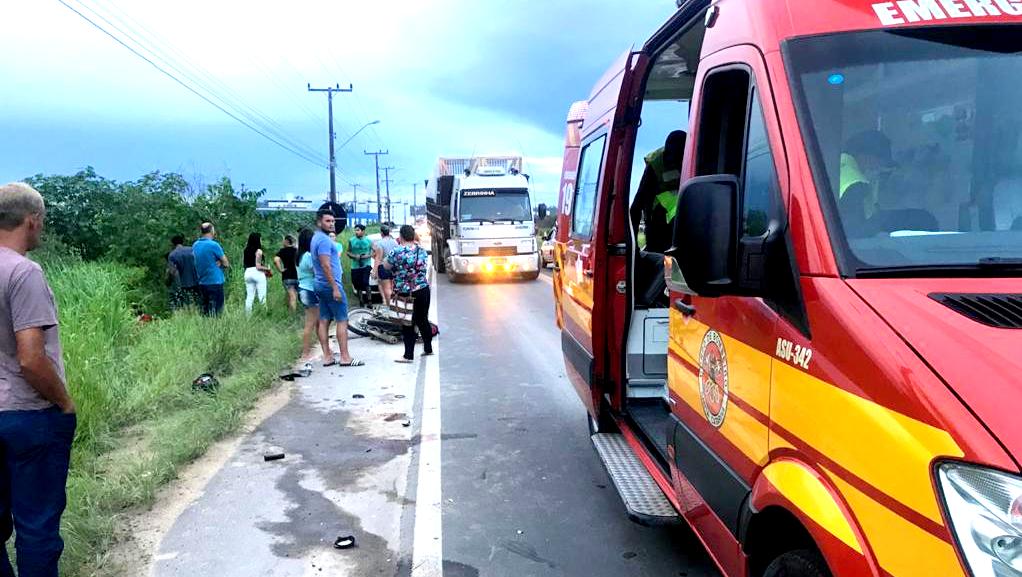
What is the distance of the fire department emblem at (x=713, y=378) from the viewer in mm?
2643

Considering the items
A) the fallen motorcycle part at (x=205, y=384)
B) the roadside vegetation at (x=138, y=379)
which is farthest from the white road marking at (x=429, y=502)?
the fallen motorcycle part at (x=205, y=384)

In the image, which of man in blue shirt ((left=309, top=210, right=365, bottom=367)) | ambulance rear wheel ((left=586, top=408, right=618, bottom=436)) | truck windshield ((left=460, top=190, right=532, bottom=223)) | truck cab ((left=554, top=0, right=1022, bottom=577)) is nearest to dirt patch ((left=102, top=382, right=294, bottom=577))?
man in blue shirt ((left=309, top=210, right=365, bottom=367))

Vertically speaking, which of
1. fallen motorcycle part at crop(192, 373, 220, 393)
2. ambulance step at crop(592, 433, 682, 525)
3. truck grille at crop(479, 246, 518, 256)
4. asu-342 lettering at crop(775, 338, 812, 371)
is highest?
asu-342 lettering at crop(775, 338, 812, 371)

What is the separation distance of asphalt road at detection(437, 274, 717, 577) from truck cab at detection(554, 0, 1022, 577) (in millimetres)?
945

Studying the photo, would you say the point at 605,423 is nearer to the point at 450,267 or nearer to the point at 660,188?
the point at 660,188

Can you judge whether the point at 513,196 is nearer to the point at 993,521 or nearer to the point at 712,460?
the point at 712,460

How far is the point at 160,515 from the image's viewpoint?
442 cm

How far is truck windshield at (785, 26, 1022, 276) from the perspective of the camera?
2.10 meters

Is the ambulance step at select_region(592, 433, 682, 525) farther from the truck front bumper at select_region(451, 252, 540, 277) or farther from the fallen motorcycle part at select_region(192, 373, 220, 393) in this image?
the truck front bumper at select_region(451, 252, 540, 277)

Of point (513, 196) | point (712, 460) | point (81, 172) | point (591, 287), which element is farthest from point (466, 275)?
point (712, 460)

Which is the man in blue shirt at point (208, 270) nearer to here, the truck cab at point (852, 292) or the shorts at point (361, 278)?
the shorts at point (361, 278)

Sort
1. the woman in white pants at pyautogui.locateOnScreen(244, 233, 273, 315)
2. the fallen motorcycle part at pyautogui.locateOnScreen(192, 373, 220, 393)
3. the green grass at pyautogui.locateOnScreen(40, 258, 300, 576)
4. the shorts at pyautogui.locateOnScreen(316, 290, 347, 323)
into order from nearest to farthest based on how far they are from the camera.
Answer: the green grass at pyautogui.locateOnScreen(40, 258, 300, 576) < the fallen motorcycle part at pyautogui.locateOnScreen(192, 373, 220, 393) < the shorts at pyautogui.locateOnScreen(316, 290, 347, 323) < the woman in white pants at pyautogui.locateOnScreen(244, 233, 273, 315)

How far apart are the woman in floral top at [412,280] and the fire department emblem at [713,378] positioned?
665 cm

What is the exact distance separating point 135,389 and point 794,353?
21.0 feet
